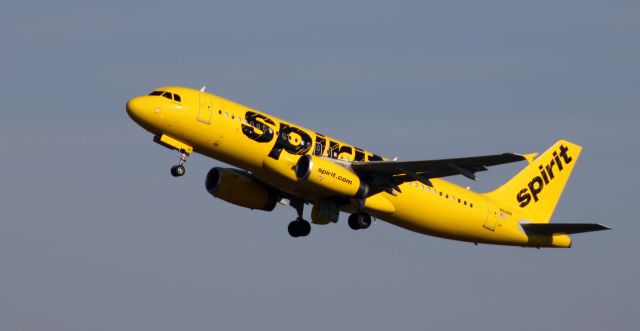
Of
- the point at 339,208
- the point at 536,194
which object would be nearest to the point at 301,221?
the point at 339,208

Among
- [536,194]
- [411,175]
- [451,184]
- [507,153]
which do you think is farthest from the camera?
[536,194]

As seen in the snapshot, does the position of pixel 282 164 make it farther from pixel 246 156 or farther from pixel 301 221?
pixel 301 221

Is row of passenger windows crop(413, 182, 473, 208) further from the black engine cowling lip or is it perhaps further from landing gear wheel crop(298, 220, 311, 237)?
the black engine cowling lip

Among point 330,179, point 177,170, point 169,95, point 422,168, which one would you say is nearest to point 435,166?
point 422,168

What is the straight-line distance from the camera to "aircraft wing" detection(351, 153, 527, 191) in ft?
174

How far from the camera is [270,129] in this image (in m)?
54.3

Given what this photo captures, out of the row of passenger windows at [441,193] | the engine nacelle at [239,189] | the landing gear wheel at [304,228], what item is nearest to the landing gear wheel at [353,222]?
the row of passenger windows at [441,193]

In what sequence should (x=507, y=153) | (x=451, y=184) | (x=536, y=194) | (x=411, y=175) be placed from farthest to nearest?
1. (x=536, y=194)
2. (x=451, y=184)
3. (x=411, y=175)
4. (x=507, y=153)

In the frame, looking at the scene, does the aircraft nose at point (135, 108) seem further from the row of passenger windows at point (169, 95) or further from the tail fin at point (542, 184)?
the tail fin at point (542, 184)

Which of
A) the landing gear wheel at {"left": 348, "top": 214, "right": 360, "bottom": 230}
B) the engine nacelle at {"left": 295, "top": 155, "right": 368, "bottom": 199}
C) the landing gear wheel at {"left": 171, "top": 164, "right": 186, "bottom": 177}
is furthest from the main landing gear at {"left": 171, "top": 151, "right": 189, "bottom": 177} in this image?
the landing gear wheel at {"left": 348, "top": 214, "right": 360, "bottom": 230}

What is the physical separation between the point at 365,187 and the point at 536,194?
13577 mm

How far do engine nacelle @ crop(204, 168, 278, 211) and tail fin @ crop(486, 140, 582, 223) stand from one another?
449 inches

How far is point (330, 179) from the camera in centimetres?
5481

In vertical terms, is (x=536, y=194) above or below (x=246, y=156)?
above
